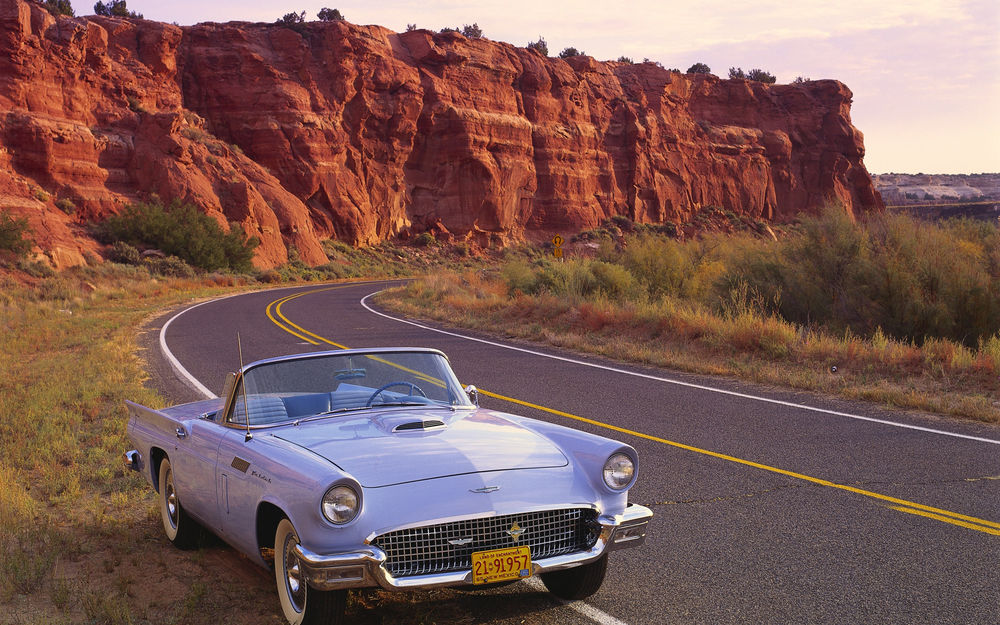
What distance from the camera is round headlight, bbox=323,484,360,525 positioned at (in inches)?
154

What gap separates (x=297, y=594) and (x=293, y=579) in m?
0.07

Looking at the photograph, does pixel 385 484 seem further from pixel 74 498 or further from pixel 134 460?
pixel 74 498

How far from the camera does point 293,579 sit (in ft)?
13.8

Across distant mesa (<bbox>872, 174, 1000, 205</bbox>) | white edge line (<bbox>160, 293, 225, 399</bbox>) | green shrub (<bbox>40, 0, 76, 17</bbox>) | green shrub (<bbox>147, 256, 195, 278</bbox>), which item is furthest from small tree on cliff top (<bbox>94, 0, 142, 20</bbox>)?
distant mesa (<bbox>872, 174, 1000, 205</bbox>)

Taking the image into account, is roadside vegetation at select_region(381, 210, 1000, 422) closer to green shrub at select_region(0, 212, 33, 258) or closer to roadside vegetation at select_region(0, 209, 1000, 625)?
roadside vegetation at select_region(0, 209, 1000, 625)

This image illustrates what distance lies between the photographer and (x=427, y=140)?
71.4 metres

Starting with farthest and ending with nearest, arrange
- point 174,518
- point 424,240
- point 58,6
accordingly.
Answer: point 424,240 → point 58,6 → point 174,518

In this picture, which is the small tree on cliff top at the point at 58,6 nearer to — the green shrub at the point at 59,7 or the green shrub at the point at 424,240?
the green shrub at the point at 59,7

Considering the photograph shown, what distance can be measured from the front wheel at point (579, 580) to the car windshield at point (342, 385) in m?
1.40

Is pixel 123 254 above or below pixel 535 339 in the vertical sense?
below

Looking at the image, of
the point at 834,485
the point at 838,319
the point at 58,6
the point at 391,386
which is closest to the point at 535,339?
the point at 838,319

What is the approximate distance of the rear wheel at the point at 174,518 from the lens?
5.54 m

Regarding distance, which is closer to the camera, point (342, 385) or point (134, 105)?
point (342, 385)

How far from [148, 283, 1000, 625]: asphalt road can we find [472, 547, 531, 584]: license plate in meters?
0.49
